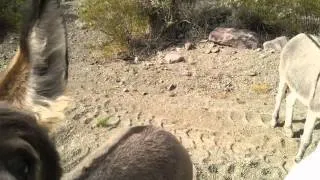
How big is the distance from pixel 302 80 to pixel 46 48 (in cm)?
503

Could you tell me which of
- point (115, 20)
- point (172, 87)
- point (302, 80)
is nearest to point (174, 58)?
point (172, 87)

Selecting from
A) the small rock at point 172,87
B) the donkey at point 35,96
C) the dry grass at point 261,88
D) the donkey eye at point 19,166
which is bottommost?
the dry grass at point 261,88

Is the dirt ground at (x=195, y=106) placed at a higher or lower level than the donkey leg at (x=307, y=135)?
lower

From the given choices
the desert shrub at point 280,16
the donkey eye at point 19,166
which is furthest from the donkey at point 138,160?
the desert shrub at point 280,16

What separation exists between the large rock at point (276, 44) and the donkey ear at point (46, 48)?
8.48m

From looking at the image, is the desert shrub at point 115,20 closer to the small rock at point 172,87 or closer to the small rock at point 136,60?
the small rock at point 136,60

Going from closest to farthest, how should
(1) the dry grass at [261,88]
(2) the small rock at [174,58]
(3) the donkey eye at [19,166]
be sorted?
1. (3) the donkey eye at [19,166]
2. (1) the dry grass at [261,88]
3. (2) the small rock at [174,58]

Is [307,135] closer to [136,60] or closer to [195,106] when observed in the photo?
[195,106]

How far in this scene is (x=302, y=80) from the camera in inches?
264

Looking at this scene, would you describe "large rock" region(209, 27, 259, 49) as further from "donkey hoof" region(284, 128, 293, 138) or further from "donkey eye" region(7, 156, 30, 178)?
"donkey eye" region(7, 156, 30, 178)

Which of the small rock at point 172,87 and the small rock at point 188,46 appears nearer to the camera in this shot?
the small rock at point 172,87

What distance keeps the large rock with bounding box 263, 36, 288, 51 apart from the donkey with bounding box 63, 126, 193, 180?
22.0ft

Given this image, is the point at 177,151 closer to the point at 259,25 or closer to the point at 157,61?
the point at 157,61

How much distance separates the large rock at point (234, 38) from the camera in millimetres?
10531
